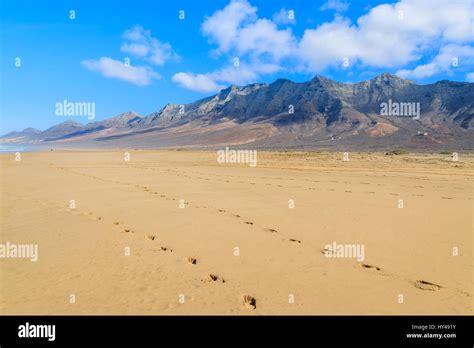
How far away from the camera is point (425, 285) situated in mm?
6031

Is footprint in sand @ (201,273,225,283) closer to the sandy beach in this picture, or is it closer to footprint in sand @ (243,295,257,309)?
the sandy beach

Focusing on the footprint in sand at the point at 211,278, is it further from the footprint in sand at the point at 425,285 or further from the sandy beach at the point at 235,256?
the footprint in sand at the point at 425,285

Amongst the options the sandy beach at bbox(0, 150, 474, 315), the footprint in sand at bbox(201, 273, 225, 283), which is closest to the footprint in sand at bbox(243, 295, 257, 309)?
the sandy beach at bbox(0, 150, 474, 315)

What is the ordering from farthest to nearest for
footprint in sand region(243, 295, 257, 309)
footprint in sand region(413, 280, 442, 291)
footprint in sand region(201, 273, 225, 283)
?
footprint in sand region(201, 273, 225, 283), footprint in sand region(413, 280, 442, 291), footprint in sand region(243, 295, 257, 309)

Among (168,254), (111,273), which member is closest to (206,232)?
(168,254)

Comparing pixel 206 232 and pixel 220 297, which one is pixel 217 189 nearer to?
pixel 206 232

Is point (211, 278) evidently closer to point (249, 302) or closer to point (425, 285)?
point (249, 302)

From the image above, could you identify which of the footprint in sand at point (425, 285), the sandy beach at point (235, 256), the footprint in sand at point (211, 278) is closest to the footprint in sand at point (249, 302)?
the sandy beach at point (235, 256)

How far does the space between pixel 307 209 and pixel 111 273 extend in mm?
7483

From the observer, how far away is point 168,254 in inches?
300

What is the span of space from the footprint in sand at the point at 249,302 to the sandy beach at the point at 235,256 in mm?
28

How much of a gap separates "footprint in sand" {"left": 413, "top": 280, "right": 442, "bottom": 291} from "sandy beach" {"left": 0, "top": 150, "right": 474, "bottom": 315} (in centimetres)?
2

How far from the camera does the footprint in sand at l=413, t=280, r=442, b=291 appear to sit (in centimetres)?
592
